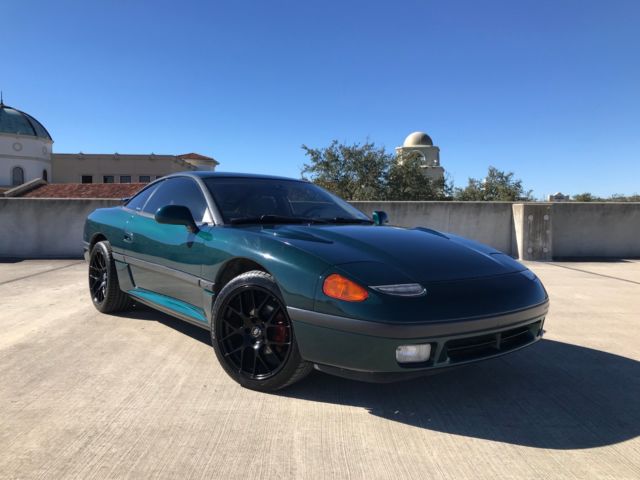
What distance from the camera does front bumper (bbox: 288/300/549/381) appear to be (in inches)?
91.5

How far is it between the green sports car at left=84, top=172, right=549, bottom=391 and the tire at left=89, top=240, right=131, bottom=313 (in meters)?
0.66

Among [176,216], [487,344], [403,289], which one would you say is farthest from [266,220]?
[487,344]

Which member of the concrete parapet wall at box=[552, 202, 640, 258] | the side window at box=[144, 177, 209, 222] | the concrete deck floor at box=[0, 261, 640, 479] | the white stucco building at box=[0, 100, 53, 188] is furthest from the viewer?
the white stucco building at box=[0, 100, 53, 188]

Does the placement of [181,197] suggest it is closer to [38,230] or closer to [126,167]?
[38,230]

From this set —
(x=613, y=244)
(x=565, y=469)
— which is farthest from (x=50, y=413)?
(x=613, y=244)

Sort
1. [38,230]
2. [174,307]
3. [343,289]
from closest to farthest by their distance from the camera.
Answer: [343,289]
[174,307]
[38,230]

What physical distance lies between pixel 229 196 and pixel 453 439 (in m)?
2.26

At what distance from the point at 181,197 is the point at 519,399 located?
9.36 feet

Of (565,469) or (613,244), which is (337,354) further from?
(613,244)

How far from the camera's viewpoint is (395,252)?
2.78 meters

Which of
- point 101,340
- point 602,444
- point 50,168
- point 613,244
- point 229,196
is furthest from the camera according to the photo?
point 50,168

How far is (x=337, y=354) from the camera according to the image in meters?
2.43

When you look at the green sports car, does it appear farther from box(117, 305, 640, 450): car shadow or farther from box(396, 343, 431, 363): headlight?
box(117, 305, 640, 450): car shadow

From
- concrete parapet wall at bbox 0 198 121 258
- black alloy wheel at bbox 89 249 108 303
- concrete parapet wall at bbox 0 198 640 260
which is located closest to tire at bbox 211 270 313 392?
black alloy wheel at bbox 89 249 108 303
